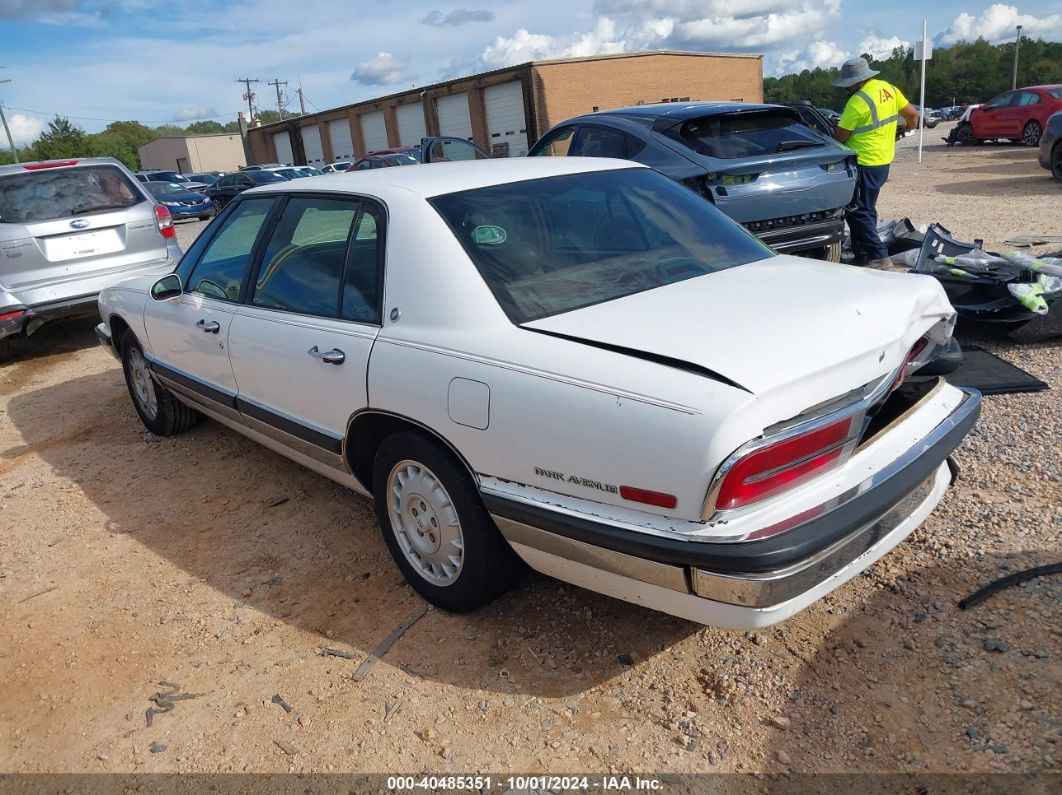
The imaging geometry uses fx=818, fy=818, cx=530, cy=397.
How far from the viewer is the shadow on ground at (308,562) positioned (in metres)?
2.84

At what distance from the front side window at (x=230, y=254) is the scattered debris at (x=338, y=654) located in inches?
69.7

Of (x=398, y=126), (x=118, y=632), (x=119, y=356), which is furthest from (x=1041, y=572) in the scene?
(x=398, y=126)

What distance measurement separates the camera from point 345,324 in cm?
315

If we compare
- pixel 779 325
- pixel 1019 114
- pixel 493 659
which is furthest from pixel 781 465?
pixel 1019 114

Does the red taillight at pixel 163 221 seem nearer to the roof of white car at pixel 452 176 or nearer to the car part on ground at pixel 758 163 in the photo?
the car part on ground at pixel 758 163

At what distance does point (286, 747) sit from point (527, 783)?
2.56 ft

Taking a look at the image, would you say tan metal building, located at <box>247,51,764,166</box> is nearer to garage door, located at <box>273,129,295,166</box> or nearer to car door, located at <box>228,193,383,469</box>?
garage door, located at <box>273,129,295,166</box>

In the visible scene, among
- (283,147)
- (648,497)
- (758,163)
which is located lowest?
(648,497)

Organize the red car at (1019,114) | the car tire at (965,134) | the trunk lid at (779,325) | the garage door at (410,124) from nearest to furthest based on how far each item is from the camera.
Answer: the trunk lid at (779,325)
the red car at (1019,114)
the car tire at (965,134)
the garage door at (410,124)

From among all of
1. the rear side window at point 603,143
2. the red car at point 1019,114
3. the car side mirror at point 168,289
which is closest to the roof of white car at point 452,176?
the car side mirror at point 168,289

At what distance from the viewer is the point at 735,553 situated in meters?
2.13

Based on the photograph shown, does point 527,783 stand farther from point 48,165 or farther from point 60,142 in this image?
point 60,142

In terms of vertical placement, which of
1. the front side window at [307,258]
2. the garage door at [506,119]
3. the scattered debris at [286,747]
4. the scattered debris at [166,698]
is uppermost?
the garage door at [506,119]

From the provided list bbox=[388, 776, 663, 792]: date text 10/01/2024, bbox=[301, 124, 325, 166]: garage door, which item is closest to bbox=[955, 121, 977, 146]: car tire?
bbox=[388, 776, 663, 792]: date text 10/01/2024
